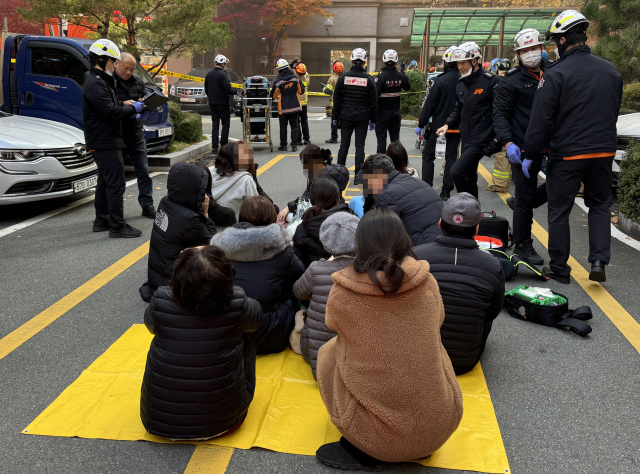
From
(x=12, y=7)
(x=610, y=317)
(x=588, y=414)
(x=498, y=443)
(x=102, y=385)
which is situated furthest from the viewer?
(x=12, y=7)

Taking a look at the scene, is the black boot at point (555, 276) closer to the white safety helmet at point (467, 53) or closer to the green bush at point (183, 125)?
the white safety helmet at point (467, 53)

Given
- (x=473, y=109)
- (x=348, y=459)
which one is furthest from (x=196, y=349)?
(x=473, y=109)

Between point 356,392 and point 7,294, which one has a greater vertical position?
point 356,392

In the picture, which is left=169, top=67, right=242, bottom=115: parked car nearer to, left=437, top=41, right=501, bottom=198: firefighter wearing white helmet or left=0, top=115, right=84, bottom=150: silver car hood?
left=0, top=115, right=84, bottom=150: silver car hood

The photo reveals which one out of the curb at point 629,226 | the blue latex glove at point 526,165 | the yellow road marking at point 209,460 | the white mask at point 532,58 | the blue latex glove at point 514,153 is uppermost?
the white mask at point 532,58

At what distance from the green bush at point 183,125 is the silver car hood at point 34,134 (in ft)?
12.9

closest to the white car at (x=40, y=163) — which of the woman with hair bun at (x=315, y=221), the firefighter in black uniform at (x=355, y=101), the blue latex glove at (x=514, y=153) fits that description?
the firefighter in black uniform at (x=355, y=101)

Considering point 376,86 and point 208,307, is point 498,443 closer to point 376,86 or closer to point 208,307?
point 208,307

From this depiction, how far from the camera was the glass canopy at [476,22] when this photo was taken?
17.4m

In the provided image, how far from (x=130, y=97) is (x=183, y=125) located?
4949 mm

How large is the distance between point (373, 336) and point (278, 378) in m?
1.32

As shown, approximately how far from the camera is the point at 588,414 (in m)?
Answer: 3.09

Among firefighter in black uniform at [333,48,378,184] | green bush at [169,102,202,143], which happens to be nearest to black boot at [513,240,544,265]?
firefighter in black uniform at [333,48,378,184]

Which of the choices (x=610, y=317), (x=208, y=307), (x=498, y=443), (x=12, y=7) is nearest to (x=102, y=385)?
(x=208, y=307)
